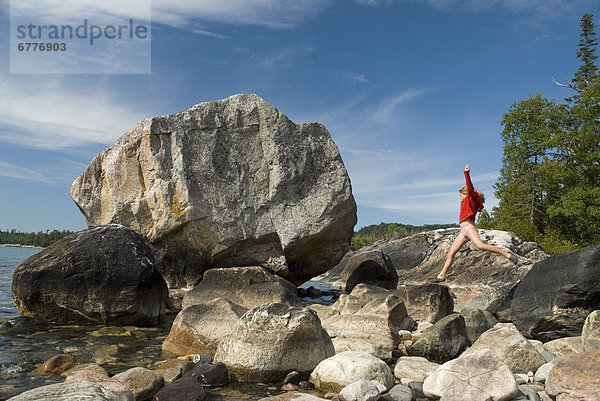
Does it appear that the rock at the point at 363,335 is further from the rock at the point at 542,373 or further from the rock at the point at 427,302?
the rock at the point at 427,302

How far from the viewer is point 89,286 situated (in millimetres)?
10305

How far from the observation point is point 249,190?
14.1m

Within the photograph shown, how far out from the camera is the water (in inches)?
248

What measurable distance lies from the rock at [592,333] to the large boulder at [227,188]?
7354mm

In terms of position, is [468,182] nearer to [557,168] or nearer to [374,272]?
[374,272]

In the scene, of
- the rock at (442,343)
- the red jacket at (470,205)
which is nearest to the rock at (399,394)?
the rock at (442,343)

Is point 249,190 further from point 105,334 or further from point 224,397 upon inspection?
point 224,397

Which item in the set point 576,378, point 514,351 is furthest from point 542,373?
point 576,378

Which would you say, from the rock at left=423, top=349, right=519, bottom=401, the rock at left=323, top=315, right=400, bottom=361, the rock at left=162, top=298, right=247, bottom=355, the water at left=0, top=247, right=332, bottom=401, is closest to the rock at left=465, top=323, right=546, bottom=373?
the rock at left=423, top=349, right=519, bottom=401

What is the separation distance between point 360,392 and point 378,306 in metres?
4.10

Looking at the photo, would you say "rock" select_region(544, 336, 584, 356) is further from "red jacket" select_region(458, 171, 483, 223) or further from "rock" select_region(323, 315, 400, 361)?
"red jacket" select_region(458, 171, 483, 223)

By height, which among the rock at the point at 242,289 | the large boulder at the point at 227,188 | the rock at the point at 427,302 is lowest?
the rock at the point at 427,302

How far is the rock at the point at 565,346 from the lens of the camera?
26.3 ft

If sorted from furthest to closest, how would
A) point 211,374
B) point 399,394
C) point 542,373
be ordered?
point 542,373
point 211,374
point 399,394
